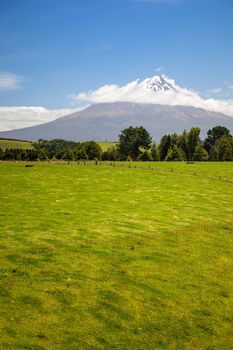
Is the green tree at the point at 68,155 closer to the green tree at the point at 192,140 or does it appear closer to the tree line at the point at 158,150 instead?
the tree line at the point at 158,150

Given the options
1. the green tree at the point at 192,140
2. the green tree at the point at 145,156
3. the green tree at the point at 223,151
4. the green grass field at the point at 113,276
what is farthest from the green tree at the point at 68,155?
the green grass field at the point at 113,276

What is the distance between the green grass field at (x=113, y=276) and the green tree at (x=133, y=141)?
12627cm

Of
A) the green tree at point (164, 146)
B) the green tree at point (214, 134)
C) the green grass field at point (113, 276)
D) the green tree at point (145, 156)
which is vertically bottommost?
the green grass field at point (113, 276)

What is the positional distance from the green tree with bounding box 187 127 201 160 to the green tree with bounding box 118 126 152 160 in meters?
22.4

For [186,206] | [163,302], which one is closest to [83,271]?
[163,302]

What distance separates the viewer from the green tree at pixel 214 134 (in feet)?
561

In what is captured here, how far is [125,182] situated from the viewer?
60.3 m

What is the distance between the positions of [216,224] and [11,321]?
23.7 metres

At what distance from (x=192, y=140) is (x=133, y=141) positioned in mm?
28140

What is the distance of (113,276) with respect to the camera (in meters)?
20.0

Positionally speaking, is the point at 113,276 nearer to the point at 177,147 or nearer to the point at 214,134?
the point at 177,147

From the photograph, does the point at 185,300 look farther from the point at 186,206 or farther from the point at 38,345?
the point at 186,206

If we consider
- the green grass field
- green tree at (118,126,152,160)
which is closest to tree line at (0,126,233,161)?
green tree at (118,126,152,160)

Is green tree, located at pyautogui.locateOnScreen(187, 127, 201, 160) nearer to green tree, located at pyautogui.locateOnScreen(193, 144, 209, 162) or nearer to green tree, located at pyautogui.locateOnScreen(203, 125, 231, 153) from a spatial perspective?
green tree, located at pyautogui.locateOnScreen(193, 144, 209, 162)
